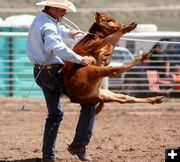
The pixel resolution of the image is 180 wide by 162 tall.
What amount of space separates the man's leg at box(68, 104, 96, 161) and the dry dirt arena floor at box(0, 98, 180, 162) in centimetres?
22

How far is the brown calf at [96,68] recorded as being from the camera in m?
7.27

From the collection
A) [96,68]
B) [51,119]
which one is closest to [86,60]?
[96,68]

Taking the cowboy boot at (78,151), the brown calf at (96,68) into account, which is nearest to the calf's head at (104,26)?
the brown calf at (96,68)

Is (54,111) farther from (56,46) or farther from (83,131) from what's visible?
(56,46)

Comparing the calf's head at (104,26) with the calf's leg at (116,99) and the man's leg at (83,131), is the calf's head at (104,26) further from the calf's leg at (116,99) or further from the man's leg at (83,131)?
the man's leg at (83,131)

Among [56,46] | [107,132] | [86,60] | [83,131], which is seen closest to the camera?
[56,46]

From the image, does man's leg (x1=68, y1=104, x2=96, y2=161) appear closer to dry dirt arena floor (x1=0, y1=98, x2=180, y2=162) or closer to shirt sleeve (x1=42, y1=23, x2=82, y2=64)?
dry dirt arena floor (x1=0, y1=98, x2=180, y2=162)

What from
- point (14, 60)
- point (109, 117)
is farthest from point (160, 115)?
point (14, 60)

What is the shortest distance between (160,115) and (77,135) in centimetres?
522

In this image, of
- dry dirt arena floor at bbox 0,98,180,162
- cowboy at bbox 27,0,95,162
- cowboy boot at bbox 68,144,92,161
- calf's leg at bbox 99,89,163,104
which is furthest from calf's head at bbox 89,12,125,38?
dry dirt arena floor at bbox 0,98,180,162

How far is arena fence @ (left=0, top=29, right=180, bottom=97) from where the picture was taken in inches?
633

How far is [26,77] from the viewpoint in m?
16.6

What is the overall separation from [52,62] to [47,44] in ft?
1.03

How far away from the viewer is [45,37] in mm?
7059
